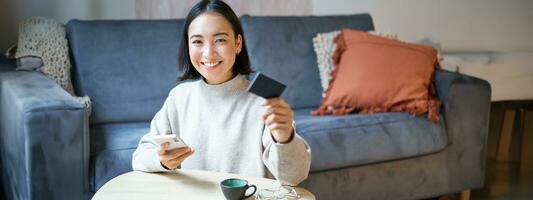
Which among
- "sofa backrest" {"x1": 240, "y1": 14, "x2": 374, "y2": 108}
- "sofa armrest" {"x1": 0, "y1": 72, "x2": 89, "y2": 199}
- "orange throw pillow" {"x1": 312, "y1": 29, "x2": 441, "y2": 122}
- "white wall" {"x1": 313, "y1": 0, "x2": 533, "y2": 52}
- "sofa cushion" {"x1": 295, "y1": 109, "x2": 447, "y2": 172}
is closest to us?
"sofa armrest" {"x1": 0, "y1": 72, "x2": 89, "y2": 199}

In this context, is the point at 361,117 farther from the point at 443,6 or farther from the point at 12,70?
the point at 443,6

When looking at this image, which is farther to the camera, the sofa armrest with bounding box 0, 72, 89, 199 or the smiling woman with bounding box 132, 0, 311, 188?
the sofa armrest with bounding box 0, 72, 89, 199

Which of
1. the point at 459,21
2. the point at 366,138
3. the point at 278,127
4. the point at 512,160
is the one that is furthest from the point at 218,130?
the point at 459,21

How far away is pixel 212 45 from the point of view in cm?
135

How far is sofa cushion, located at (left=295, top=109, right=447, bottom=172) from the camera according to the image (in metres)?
2.01

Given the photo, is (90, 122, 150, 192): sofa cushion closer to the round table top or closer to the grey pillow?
the grey pillow

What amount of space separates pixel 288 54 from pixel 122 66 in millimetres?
650

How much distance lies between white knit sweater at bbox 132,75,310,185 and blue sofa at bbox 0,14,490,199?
0.42 meters

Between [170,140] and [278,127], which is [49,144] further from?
[278,127]

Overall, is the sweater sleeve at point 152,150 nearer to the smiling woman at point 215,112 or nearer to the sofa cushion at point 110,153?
the smiling woman at point 215,112

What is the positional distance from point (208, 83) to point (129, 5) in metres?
1.38

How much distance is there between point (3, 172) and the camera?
88.3 inches

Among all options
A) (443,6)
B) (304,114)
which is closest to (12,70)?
(304,114)

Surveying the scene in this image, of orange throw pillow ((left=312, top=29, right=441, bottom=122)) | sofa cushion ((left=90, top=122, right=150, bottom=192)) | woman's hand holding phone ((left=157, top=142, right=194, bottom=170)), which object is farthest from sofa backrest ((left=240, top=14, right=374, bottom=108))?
woman's hand holding phone ((left=157, top=142, right=194, bottom=170))
